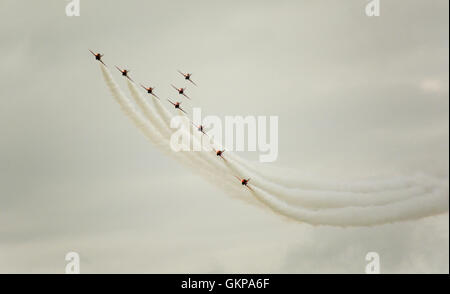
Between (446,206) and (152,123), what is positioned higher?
(152,123)

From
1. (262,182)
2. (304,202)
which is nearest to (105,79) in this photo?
(262,182)

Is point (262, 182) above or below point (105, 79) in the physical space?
below

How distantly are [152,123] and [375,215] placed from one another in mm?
A: 33895

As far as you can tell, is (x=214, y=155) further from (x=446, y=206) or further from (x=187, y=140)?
(x=446, y=206)

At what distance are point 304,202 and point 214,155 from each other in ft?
47.3
